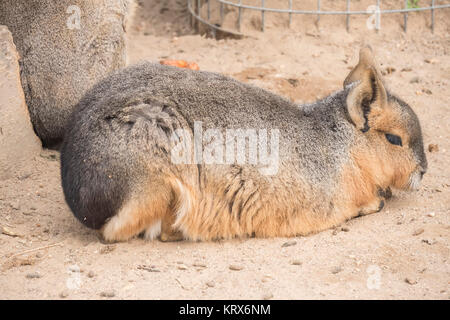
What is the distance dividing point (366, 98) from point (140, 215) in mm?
1851

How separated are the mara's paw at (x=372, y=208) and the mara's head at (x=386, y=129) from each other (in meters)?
0.15

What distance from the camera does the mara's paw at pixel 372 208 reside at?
4.75 m

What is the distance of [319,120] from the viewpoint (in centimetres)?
468

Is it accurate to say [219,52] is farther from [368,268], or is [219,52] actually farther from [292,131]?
[368,268]

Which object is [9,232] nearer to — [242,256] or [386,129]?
[242,256]

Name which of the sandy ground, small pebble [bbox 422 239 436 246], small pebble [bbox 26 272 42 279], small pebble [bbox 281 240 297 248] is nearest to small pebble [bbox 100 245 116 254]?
the sandy ground

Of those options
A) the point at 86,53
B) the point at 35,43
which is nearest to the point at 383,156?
the point at 86,53

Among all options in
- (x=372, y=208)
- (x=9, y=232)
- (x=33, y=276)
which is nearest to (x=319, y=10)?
(x=372, y=208)

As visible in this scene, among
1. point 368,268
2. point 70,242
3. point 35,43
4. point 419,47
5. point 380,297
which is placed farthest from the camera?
point 419,47

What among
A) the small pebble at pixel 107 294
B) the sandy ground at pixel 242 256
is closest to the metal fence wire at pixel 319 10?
the sandy ground at pixel 242 256

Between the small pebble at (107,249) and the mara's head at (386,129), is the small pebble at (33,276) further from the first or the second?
the mara's head at (386,129)

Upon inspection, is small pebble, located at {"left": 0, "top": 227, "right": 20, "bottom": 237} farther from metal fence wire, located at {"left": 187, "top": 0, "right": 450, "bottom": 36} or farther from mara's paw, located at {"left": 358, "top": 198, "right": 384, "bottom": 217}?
metal fence wire, located at {"left": 187, "top": 0, "right": 450, "bottom": 36}
